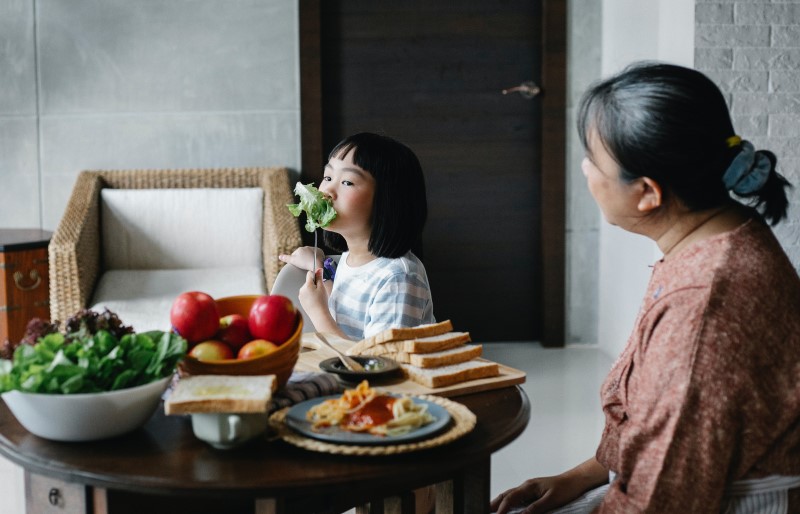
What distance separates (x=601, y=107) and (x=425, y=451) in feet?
1.84

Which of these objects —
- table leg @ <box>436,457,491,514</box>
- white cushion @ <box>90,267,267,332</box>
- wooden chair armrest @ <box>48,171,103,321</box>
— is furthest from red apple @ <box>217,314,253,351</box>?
wooden chair armrest @ <box>48,171,103,321</box>

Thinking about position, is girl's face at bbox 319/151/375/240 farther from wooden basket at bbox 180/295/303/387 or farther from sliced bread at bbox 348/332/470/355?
wooden basket at bbox 180/295/303/387

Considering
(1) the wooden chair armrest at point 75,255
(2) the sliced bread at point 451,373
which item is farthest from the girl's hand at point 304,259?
(1) the wooden chair armrest at point 75,255

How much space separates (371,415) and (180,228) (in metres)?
3.19

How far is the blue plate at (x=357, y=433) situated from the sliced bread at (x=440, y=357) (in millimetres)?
214

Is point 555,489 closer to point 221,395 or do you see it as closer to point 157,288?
point 221,395

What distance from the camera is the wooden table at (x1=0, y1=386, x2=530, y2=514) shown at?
43.1 inches

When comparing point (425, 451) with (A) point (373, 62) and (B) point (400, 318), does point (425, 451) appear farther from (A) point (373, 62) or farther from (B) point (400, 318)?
(A) point (373, 62)

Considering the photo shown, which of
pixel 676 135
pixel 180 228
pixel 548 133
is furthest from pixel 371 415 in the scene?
pixel 548 133

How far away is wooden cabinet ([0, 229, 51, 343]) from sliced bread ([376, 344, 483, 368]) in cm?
270

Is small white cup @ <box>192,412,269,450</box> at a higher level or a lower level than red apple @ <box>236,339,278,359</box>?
lower

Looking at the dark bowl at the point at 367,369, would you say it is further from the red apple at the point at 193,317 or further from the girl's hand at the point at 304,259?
the girl's hand at the point at 304,259

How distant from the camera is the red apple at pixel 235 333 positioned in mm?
1413

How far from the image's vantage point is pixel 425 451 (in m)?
1.19
